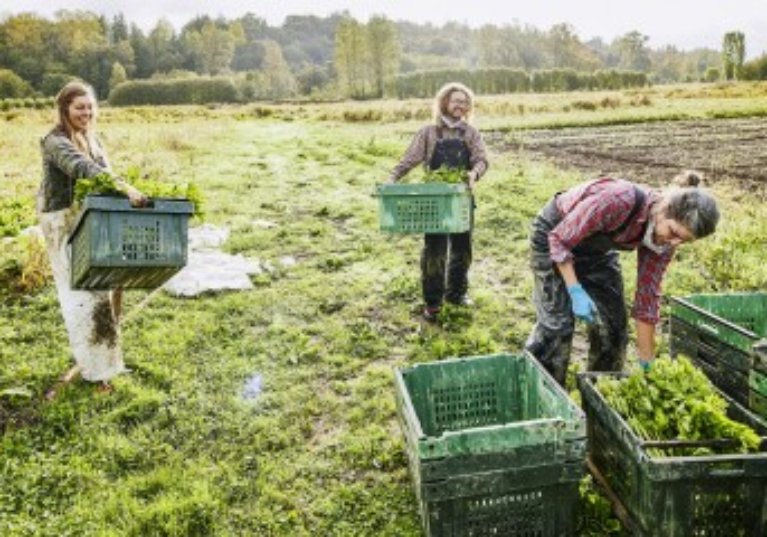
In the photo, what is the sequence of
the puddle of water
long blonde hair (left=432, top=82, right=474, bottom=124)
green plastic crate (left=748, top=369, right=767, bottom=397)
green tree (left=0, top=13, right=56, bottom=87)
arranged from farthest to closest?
green tree (left=0, top=13, right=56, bottom=87) < long blonde hair (left=432, top=82, right=474, bottom=124) < the puddle of water < green plastic crate (left=748, top=369, right=767, bottom=397)

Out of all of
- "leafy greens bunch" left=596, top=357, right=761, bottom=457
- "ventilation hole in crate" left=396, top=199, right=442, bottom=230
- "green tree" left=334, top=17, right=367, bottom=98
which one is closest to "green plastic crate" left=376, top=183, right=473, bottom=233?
"ventilation hole in crate" left=396, top=199, right=442, bottom=230

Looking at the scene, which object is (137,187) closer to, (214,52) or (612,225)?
(612,225)

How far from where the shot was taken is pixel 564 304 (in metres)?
4.19

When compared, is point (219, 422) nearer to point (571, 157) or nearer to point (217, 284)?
point (217, 284)

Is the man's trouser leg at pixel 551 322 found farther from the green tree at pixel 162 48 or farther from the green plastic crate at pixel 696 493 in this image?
the green tree at pixel 162 48

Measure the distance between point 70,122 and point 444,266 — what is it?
143 inches

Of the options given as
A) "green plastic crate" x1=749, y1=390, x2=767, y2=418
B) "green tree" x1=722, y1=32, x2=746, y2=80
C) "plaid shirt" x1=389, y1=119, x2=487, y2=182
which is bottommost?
"green plastic crate" x1=749, y1=390, x2=767, y2=418

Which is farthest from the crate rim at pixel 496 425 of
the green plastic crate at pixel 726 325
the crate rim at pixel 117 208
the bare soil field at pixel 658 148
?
the bare soil field at pixel 658 148

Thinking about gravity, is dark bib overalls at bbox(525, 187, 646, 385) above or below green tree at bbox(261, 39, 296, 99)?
below

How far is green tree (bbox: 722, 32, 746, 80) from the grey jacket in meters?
74.5

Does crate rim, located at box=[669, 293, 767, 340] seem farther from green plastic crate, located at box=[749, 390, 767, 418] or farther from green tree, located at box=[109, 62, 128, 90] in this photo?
green tree, located at box=[109, 62, 128, 90]

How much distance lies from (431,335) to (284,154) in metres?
15.7

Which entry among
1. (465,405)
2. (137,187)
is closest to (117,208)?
(137,187)

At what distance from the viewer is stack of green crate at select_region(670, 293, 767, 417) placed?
3.79m
